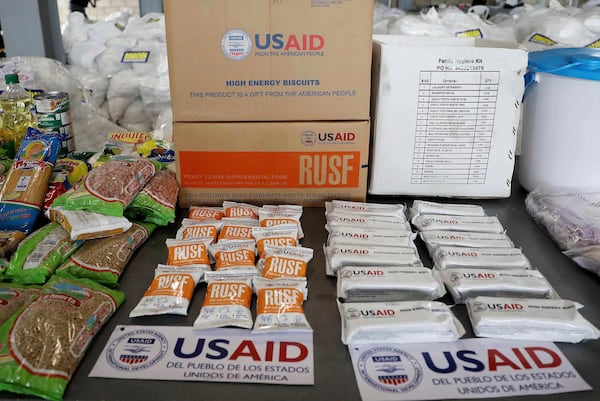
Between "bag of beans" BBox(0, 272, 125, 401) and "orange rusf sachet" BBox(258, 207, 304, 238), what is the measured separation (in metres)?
0.36

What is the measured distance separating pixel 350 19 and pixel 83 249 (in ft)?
2.33

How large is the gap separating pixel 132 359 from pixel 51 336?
0.12 metres

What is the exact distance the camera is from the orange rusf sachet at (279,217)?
43.4 inches

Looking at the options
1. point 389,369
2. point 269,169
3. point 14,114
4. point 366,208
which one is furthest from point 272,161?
point 14,114

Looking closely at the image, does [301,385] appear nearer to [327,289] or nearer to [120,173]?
[327,289]

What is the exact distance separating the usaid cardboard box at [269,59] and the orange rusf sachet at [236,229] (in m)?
0.23

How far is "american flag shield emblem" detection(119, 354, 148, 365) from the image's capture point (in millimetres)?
743

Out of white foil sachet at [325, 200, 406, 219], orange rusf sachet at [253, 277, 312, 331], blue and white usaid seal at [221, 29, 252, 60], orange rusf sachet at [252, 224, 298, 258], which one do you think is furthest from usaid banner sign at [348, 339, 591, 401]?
blue and white usaid seal at [221, 29, 252, 60]

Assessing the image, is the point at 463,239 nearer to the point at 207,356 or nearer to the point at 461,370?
the point at 461,370

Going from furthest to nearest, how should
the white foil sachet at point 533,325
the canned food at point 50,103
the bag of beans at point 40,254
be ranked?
1. the canned food at point 50,103
2. the bag of beans at point 40,254
3. the white foil sachet at point 533,325

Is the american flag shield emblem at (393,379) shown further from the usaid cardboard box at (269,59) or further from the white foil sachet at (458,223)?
the usaid cardboard box at (269,59)

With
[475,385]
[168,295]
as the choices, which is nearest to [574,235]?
[475,385]

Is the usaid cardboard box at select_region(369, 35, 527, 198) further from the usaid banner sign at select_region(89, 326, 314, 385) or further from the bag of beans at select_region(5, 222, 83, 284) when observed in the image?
the bag of beans at select_region(5, 222, 83, 284)

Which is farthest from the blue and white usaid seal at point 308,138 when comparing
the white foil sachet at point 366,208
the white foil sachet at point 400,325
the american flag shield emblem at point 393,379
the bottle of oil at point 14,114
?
the bottle of oil at point 14,114
